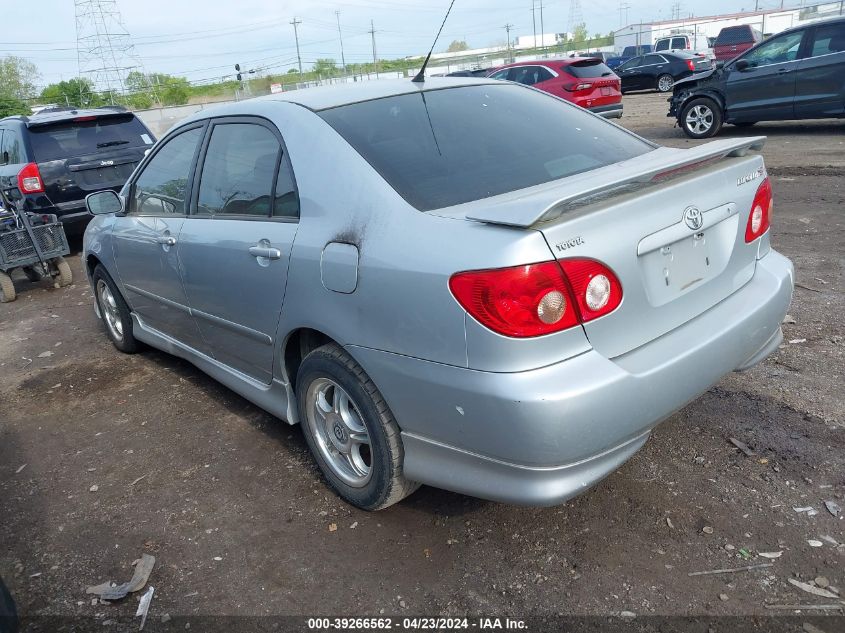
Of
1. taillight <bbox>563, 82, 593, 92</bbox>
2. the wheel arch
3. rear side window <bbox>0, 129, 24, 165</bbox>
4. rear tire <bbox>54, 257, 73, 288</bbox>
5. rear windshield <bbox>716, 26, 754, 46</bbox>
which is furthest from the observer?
rear windshield <bbox>716, 26, 754, 46</bbox>

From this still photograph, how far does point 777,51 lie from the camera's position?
11.7 metres

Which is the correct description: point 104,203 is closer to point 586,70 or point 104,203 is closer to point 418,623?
point 418,623

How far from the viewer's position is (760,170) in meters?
2.92

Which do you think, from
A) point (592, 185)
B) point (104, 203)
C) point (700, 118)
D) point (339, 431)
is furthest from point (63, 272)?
point (700, 118)

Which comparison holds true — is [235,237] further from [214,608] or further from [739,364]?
[739,364]

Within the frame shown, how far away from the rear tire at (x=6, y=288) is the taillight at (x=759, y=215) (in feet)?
24.2

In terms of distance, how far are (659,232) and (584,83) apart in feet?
43.4

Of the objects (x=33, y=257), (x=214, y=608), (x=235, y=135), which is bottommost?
(x=214, y=608)

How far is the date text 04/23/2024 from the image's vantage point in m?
2.34

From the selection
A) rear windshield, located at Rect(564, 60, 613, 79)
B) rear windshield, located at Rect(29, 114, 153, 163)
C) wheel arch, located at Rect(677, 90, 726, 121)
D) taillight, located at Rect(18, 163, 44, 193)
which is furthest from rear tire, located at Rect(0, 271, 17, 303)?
rear windshield, located at Rect(564, 60, 613, 79)

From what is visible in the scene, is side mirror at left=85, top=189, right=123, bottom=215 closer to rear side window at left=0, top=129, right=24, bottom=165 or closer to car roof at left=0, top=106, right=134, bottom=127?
car roof at left=0, top=106, right=134, bottom=127

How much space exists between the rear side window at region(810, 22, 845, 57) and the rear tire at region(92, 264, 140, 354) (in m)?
11.3

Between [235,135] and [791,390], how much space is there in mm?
3163

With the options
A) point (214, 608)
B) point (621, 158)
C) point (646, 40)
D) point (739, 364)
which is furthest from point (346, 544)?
point (646, 40)
